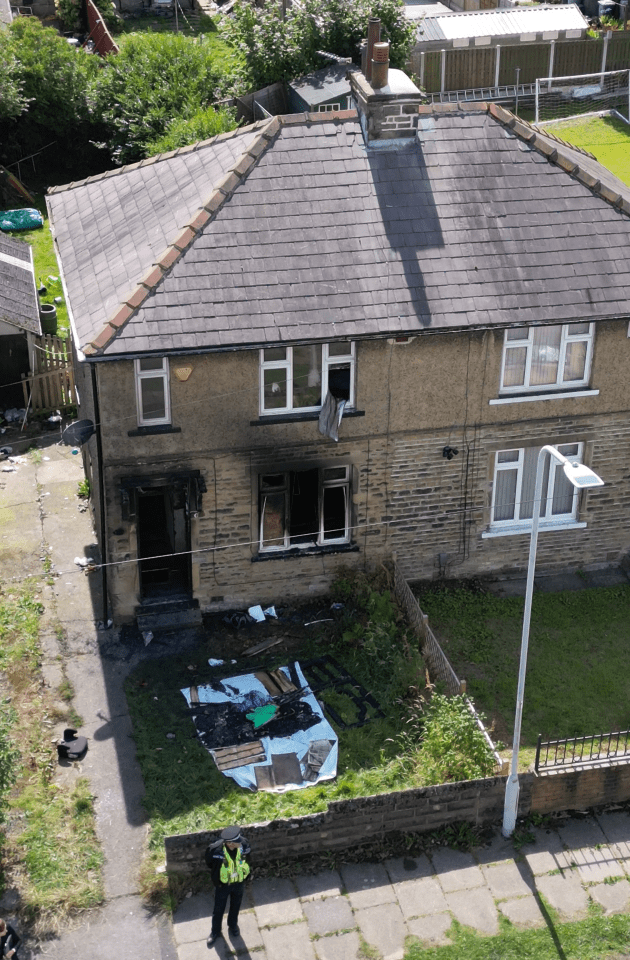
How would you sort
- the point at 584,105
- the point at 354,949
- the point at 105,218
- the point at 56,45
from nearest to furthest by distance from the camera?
the point at 354,949 → the point at 105,218 → the point at 56,45 → the point at 584,105

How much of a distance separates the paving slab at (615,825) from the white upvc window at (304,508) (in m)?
6.45

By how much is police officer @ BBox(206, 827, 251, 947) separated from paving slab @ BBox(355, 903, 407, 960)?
1665 mm

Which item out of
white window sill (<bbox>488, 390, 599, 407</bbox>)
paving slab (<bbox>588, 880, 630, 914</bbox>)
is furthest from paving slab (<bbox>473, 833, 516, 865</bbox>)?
white window sill (<bbox>488, 390, 599, 407</bbox>)

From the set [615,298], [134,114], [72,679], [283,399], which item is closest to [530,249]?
[615,298]

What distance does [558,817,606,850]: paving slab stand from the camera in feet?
52.3

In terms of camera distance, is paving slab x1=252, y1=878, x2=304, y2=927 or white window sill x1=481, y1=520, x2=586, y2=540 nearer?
paving slab x1=252, y1=878, x2=304, y2=927

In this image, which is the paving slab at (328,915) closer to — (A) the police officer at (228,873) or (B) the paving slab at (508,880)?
(A) the police officer at (228,873)

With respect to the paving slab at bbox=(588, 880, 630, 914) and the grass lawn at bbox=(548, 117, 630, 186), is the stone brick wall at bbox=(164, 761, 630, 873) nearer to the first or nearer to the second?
the paving slab at bbox=(588, 880, 630, 914)

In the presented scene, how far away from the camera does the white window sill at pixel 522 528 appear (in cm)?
2044

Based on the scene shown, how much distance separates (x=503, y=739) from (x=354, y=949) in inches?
174

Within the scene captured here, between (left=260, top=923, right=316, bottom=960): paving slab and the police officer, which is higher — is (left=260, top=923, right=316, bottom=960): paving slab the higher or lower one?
the lower one

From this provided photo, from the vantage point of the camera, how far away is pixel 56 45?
1439 inches

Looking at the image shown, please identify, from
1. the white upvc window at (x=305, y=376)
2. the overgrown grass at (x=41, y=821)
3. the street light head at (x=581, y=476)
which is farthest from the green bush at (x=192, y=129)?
the street light head at (x=581, y=476)

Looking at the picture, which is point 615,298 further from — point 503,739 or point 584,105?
point 584,105
